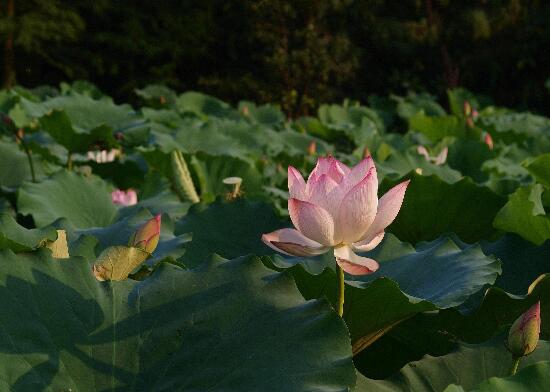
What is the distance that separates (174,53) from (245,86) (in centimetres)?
120

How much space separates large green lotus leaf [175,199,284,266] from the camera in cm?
172

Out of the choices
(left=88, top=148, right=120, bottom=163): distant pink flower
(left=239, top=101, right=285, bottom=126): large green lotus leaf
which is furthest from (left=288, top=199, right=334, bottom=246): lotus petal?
(left=239, top=101, right=285, bottom=126): large green lotus leaf

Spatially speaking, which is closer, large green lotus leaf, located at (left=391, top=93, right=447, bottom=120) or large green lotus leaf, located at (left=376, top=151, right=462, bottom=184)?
large green lotus leaf, located at (left=376, top=151, right=462, bottom=184)

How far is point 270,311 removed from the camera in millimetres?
968

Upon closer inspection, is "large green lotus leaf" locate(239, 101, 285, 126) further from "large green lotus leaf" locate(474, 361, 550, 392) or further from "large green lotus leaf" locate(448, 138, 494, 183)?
"large green lotus leaf" locate(474, 361, 550, 392)

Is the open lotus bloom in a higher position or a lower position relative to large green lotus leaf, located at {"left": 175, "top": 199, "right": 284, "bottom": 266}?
higher

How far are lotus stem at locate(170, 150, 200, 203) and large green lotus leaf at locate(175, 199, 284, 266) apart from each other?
59cm

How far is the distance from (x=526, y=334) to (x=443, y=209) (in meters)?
1.01

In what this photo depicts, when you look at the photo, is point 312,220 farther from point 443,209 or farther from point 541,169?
point 541,169

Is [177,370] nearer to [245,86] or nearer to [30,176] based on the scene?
[30,176]

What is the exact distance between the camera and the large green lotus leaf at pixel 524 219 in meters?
1.68

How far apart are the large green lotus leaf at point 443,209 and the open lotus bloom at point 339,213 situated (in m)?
0.90

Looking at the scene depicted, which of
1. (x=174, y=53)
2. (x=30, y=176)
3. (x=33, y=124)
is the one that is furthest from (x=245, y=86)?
(x=30, y=176)

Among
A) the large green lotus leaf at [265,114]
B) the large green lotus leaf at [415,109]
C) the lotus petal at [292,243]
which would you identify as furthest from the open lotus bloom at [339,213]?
the large green lotus leaf at [415,109]
